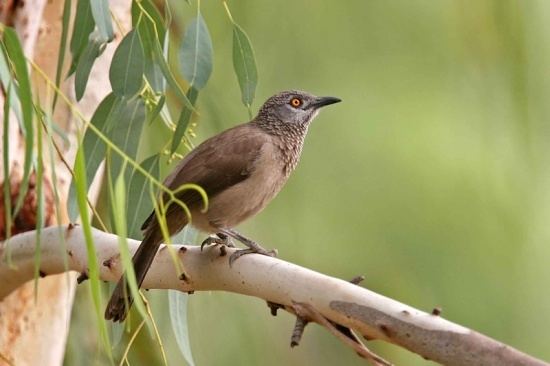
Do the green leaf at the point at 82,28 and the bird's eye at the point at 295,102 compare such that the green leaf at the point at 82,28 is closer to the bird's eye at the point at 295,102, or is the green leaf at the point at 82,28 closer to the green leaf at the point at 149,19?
the green leaf at the point at 149,19

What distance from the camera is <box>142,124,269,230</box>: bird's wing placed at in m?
3.66

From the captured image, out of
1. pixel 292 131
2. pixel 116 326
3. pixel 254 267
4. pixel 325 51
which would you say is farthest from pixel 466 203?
pixel 254 267

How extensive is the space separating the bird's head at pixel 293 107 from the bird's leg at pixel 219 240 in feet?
2.35

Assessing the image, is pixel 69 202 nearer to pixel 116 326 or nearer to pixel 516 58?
pixel 116 326

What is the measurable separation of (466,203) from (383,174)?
1.43ft

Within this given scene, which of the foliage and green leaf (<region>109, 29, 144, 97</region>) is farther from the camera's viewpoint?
the foliage

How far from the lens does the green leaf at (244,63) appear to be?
3463mm

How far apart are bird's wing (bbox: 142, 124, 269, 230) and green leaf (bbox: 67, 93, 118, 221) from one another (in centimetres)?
29

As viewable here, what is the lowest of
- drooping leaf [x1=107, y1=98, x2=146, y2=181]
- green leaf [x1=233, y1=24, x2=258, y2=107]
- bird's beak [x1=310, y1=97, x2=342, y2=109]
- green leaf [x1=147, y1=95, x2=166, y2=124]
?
bird's beak [x1=310, y1=97, x2=342, y2=109]

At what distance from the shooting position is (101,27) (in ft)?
10.0

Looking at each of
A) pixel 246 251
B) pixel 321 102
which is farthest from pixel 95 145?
pixel 321 102

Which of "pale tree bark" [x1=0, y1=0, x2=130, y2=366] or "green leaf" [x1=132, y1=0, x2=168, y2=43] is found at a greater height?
"green leaf" [x1=132, y1=0, x2=168, y2=43]

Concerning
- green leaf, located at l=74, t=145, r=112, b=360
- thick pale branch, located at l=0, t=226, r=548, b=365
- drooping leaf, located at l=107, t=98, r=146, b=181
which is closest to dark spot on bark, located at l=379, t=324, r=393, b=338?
thick pale branch, located at l=0, t=226, r=548, b=365

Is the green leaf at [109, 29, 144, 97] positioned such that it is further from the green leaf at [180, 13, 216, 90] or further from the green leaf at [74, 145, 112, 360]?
the green leaf at [74, 145, 112, 360]
